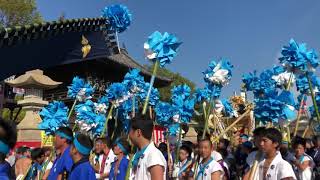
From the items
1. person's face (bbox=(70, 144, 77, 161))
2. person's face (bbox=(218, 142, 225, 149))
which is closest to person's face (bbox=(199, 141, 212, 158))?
person's face (bbox=(70, 144, 77, 161))

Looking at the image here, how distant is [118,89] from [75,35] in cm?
390

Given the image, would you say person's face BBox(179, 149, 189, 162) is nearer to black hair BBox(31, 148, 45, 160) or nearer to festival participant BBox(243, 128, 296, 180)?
black hair BBox(31, 148, 45, 160)

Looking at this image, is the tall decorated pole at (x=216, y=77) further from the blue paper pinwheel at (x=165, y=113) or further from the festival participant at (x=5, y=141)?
the festival participant at (x=5, y=141)

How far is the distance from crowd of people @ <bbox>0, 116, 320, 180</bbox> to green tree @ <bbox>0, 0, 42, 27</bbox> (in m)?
21.5

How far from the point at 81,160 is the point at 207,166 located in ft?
6.24

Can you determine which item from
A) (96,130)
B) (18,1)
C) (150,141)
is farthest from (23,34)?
(18,1)

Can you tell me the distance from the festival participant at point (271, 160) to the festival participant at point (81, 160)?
70.2 inches

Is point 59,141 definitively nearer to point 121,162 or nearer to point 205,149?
point 121,162

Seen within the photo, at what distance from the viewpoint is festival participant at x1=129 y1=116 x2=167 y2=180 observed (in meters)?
4.01

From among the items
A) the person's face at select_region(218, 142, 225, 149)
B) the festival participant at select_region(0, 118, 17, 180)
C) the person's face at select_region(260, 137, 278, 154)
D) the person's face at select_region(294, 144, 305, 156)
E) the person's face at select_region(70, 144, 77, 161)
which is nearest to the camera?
the festival participant at select_region(0, 118, 17, 180)

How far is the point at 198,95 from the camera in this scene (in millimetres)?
9547

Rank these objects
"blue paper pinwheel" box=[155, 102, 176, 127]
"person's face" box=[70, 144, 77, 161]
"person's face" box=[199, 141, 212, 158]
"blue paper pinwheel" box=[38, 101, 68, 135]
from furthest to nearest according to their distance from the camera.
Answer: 1. "blue paper pinwheel" box=[155, 102, 176, 127]
2. "blue paper pinwheel" box=[38, 101, 68, 135]
3. "person's face" box=[199, 141, 212, 158]
4. "person's face" box=[70, 144, 77, 161]

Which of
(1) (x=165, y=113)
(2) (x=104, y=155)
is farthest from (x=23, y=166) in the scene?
(1) (x=165, y=113)

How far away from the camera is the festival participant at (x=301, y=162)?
22.9 feet
